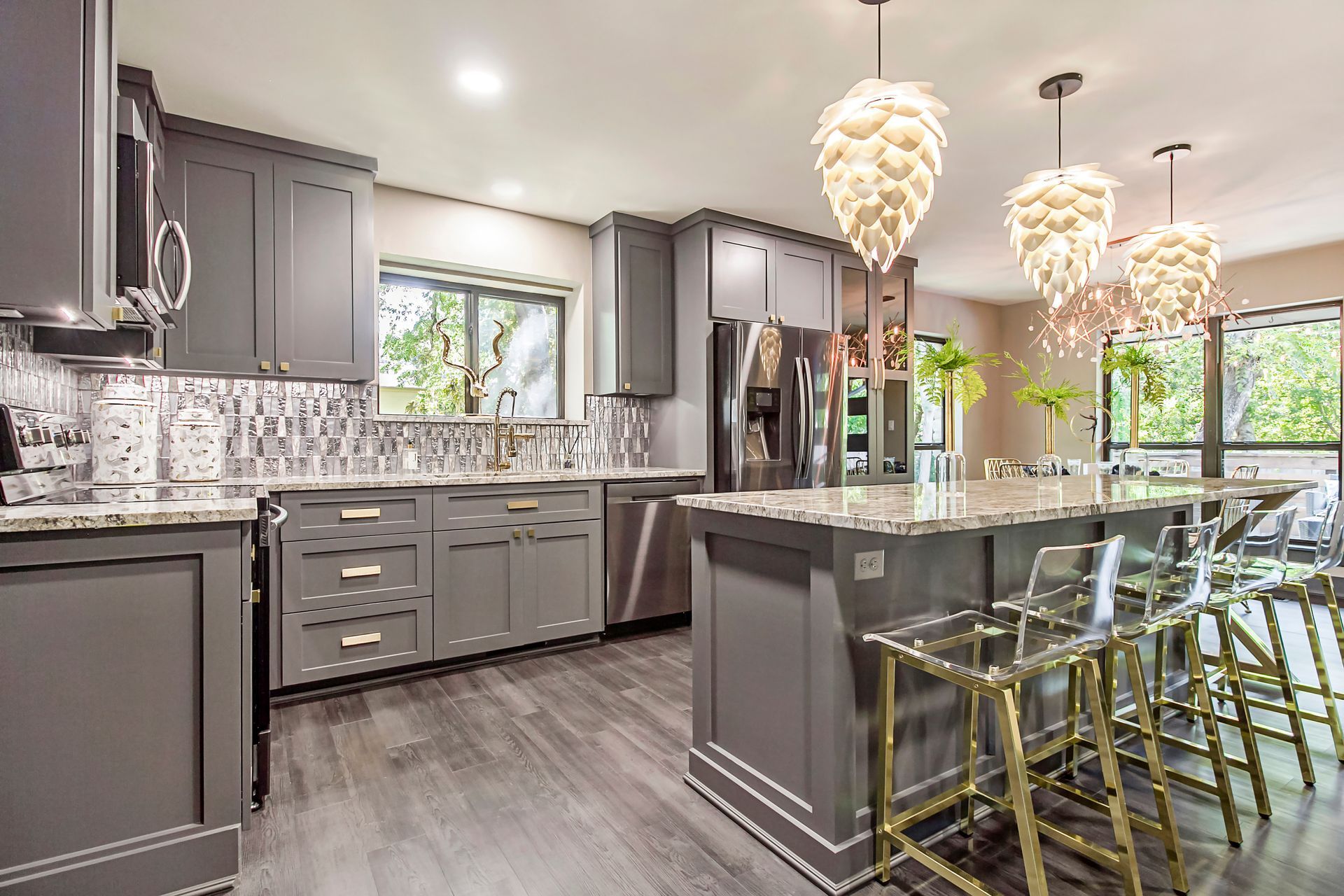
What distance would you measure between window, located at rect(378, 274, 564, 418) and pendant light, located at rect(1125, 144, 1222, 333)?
10.9ft

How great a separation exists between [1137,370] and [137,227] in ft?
21.3

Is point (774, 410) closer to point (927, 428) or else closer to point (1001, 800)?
point (1001, 800)

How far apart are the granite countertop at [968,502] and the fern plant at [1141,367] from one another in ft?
9.32

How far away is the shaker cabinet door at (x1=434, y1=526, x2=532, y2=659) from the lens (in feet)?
10.5

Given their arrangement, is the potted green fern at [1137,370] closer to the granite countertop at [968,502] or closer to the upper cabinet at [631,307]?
the granite countertop at [968,502]

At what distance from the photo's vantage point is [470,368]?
13.6ft

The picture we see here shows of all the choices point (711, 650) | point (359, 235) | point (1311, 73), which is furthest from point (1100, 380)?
point (359, 235)

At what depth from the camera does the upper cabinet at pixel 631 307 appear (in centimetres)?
423

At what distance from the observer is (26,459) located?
190 centimetres

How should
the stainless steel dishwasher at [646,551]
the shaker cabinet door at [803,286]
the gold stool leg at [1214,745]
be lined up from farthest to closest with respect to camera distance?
the shaker cabinet door at [803,286]
the stainless steel dishwasher at [646,551]
the gold stool leg at [1214,745]

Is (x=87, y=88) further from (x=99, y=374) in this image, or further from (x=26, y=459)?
(x=99, y=374)

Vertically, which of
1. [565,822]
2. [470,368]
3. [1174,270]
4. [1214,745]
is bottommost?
[565,822]

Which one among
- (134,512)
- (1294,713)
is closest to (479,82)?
(134,512)

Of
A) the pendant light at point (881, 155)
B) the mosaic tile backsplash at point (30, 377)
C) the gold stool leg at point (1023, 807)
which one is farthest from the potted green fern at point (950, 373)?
the mosaic tile backsplash at point (30, 377)
